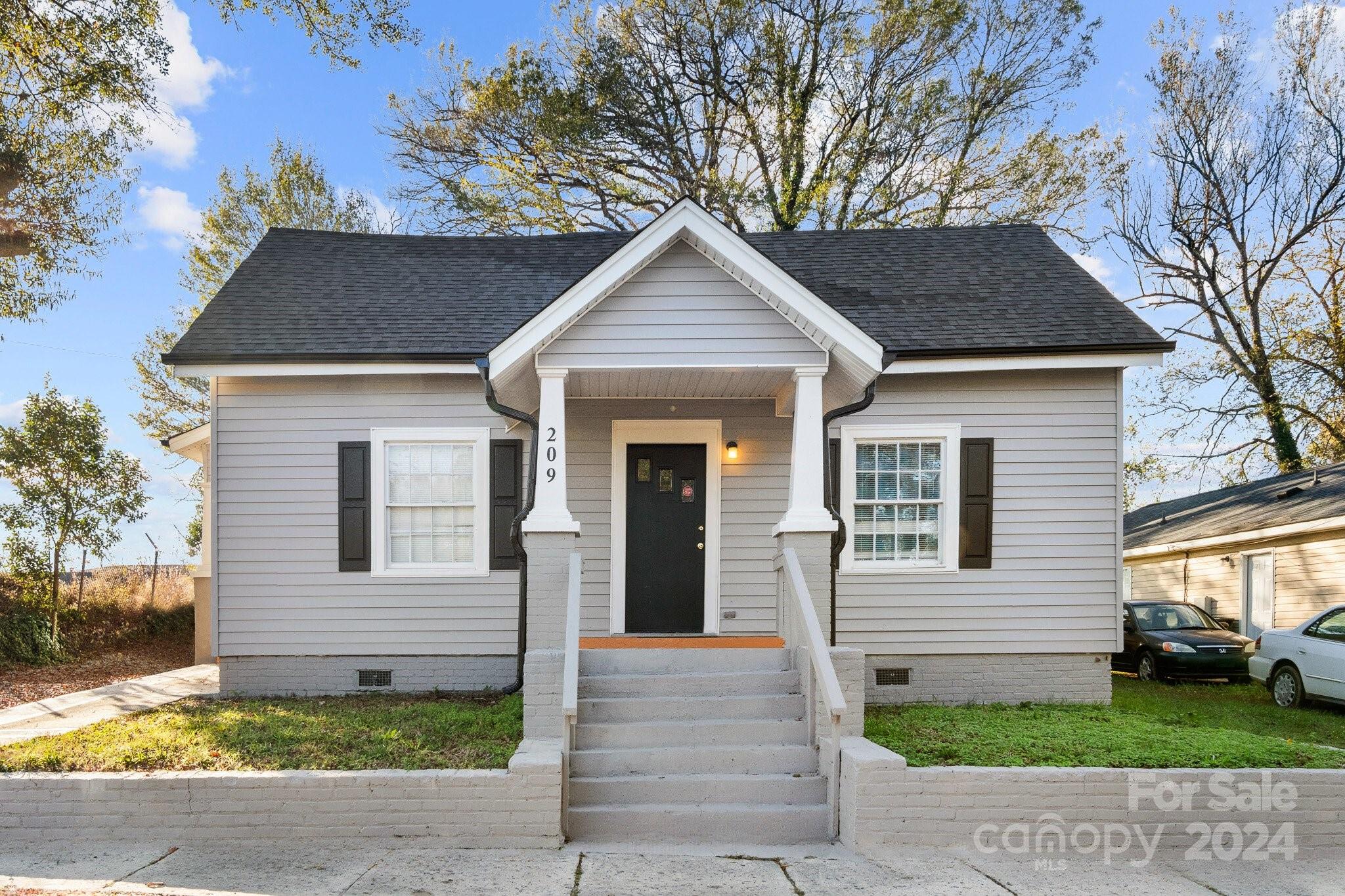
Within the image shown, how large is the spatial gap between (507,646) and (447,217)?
12.9 m

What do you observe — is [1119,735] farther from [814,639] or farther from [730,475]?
[730,475]

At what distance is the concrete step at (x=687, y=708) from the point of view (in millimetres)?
6266

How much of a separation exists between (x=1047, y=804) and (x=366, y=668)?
636cm

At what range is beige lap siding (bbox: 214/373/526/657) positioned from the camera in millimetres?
8820

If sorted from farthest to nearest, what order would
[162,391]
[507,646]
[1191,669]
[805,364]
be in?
[162,391], [1191,669], [507,646], [805,364]

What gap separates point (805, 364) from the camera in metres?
6.99

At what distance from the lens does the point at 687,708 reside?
20.6 feet

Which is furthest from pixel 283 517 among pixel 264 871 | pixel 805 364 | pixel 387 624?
pixel 805 364

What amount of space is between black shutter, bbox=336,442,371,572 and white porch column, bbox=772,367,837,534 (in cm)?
431

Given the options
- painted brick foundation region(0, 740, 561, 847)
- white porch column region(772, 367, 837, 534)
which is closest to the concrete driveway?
painted brick foundation region(0, 740, 561, 847)

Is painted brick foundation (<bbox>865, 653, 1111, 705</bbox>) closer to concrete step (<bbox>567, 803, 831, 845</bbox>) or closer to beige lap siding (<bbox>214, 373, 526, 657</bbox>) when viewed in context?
concrete step (<bbox>567, 803, 831, 845</bbox>)

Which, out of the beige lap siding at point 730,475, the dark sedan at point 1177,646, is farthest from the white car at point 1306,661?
the beige lap siding at point 730,475

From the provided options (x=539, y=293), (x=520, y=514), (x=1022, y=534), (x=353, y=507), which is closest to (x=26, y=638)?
(x=353, y=507)

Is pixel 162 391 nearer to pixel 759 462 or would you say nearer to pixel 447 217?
pixel 447 217
